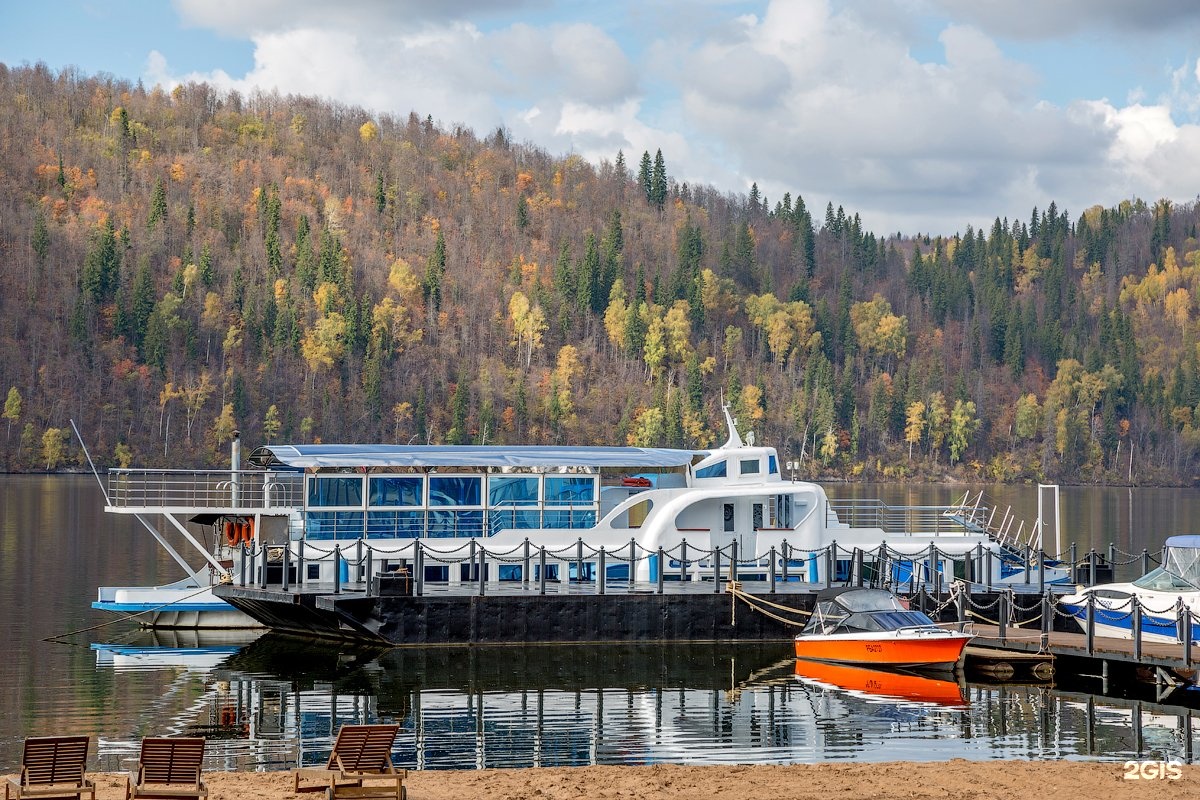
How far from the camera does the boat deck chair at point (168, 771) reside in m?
17.4

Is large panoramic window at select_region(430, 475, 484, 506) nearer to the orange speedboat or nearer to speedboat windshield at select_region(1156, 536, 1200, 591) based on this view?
the orange speedboat

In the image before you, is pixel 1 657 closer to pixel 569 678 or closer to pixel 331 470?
pixel 331 470

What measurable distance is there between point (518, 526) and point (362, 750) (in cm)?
1919

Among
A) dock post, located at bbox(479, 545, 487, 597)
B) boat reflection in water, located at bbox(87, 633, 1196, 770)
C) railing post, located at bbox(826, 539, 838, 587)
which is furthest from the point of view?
railing post, located at bbox(826, 539, 838, 587)

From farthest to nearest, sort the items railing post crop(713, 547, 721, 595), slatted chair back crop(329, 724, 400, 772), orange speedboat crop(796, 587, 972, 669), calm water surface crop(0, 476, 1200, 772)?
railing post crop(713, 547, 721, 595) → orange speedboat crop(796, 587, 972, 669) → calm water surface crop(0, 476, 1200, 772) → slatted chair back crop(329, 724, 400, 772)

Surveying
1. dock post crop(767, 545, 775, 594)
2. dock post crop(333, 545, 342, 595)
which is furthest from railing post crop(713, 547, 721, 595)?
dock post crop(333, 545, 342, 595)

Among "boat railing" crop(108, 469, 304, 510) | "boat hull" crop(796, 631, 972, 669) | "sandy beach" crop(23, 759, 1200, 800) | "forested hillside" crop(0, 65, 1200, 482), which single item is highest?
"forested hillside" crop(0, 65, 1200, 482)

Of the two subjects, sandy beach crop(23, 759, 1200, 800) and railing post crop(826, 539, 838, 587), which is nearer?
sandy beach crop(23, 759, 1200, 800)

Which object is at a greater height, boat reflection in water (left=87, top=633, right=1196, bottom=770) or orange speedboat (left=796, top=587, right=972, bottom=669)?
orange speedboat (left=796, top=587, right=972, bottom=669)

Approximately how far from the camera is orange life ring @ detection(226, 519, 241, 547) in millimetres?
37219

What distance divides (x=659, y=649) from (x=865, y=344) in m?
163

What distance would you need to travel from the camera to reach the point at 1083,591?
3531 cm

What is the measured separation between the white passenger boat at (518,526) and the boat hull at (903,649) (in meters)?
4.29

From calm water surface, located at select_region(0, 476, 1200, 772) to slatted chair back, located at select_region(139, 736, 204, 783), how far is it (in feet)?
13.5
